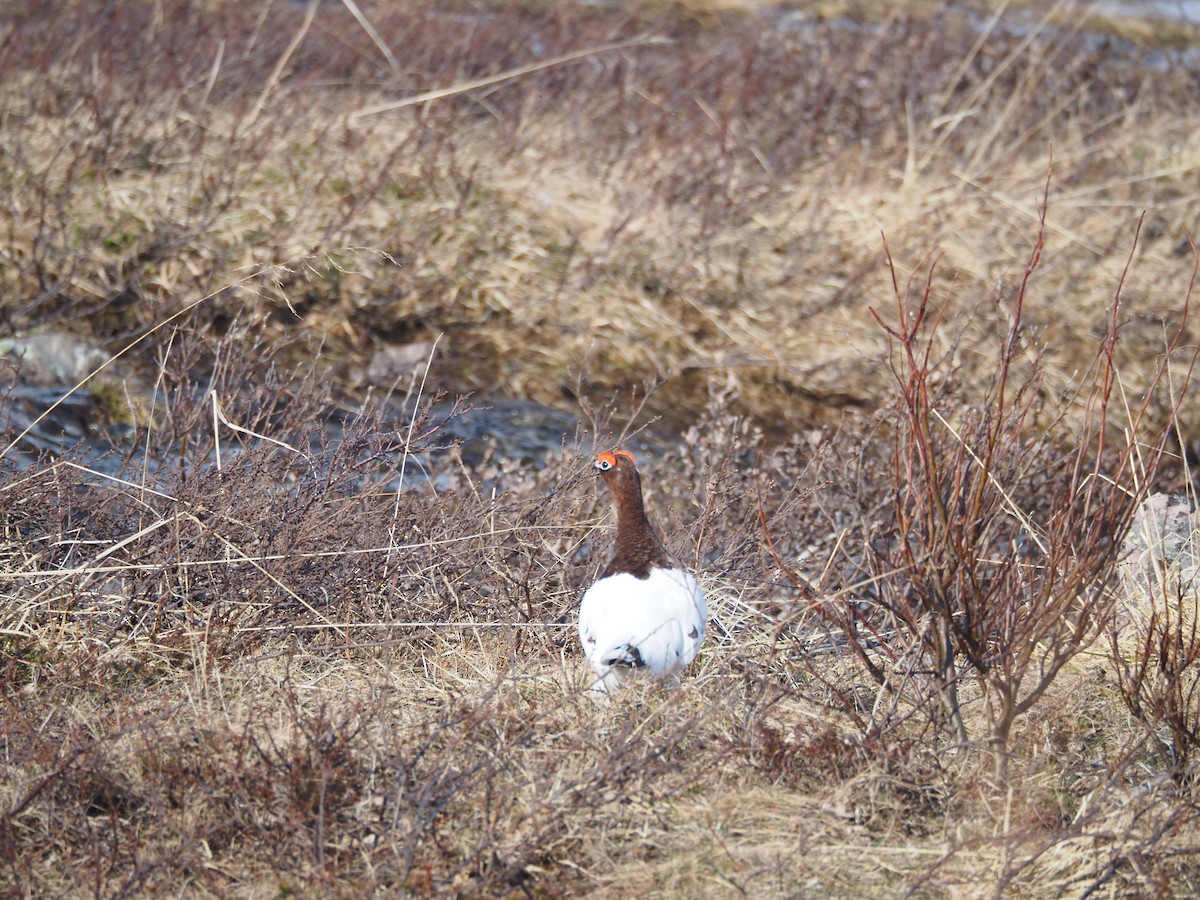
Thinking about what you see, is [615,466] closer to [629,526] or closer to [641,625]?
[629,526]

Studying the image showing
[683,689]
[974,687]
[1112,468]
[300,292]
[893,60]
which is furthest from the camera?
[893,60]

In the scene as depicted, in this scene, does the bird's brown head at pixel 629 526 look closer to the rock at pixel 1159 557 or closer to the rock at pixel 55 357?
the rock at pixel 1159 557

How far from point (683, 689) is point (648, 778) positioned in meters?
0.36

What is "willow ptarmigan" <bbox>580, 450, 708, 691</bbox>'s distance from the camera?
113 inches

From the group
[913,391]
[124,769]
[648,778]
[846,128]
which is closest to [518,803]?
[648,778]

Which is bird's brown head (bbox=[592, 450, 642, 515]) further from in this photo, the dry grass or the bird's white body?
the dry grass

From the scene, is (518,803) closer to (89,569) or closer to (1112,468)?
→ (89,569)

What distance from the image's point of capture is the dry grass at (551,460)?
2490 mm

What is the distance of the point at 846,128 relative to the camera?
7.84 metres

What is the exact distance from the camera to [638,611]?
288 cm

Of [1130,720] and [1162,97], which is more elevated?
[1162,97]

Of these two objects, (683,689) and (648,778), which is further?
(683,689)

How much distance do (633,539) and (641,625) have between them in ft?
0.90

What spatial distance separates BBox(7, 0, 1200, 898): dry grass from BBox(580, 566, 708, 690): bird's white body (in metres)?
0.09
